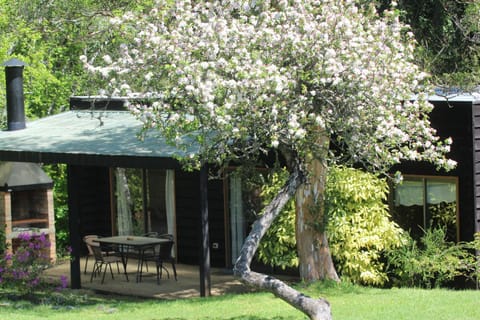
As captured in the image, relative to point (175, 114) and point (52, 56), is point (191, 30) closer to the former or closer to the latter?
point (175, 114)

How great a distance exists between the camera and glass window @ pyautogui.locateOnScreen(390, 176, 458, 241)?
13273 millimetres

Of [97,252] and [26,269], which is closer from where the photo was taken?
[26,269]

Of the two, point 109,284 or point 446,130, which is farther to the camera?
point 109,284

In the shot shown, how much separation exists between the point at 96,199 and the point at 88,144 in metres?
4.71

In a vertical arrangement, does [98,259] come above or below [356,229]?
below

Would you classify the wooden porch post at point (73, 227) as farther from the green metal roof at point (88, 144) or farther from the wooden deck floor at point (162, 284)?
the green metal roof at point (88, 144)

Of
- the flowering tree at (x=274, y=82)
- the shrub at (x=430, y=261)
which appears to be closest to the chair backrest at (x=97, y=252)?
the shrub at (x=430, y=261)

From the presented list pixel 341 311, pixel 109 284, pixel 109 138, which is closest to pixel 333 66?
pixel 341 311

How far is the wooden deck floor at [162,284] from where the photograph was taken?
14.3m

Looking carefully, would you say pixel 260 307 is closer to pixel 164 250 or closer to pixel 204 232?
pixel 204 232

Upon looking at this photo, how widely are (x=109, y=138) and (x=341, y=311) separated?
222 inches

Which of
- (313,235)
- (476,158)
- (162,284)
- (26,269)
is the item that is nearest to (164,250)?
(162,284)

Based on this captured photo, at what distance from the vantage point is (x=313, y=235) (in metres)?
Result: 13.4

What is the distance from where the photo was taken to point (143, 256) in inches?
602
